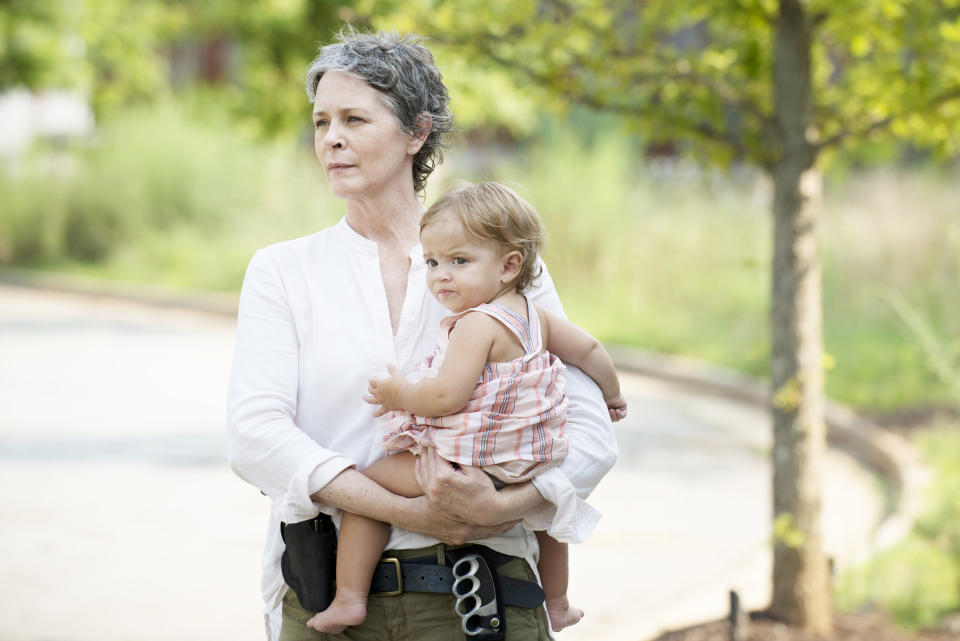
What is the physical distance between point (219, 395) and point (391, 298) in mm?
7985

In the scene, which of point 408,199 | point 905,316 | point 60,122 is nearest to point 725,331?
point 905,316

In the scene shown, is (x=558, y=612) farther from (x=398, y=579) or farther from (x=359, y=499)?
(x=359, y=499)

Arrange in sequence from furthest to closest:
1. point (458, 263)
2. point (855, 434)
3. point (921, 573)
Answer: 1. point (855, 434)
2. point (921, 573)
3. point (458, 263)

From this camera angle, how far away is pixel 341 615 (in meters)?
2.20

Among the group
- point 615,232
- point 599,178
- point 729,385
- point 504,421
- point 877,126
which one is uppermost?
point 599,178

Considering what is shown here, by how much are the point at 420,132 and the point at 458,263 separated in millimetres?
344

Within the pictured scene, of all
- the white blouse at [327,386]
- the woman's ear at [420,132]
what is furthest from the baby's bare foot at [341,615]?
the woman's ear at [420,132]

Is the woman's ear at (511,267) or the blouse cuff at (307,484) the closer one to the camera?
the blouse cuff at (307,484)

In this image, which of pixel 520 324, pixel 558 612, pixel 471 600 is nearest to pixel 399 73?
pixel 520 324

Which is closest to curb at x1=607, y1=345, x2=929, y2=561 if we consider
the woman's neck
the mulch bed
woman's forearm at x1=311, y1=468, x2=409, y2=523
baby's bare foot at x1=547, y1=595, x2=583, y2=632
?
the mulch bed

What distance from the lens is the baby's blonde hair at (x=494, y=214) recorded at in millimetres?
2188

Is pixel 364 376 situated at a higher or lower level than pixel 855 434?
lower

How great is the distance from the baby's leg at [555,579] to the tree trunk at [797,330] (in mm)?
2362

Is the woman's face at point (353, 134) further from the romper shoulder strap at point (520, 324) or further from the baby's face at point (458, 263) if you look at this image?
the romper shoulder strap at point (520, 324)
